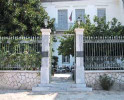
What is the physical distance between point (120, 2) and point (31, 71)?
13.7 metres

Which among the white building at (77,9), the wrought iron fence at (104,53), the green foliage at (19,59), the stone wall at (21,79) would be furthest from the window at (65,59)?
the stone wall at (21,79)

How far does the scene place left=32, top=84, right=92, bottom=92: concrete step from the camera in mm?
9000

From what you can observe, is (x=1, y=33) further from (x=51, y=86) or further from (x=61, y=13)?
(x=61, y=13)

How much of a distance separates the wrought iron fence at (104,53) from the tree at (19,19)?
513 cm

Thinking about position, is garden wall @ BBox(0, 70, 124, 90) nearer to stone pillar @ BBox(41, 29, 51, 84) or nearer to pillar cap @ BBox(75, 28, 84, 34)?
stone pillar @ BBox(41, 29, 51, 84)

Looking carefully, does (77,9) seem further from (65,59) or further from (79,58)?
(79,58)

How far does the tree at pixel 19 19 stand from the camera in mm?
13734

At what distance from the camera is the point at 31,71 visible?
9.52 m

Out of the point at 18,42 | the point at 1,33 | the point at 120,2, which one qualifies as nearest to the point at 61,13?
the point at 120,2

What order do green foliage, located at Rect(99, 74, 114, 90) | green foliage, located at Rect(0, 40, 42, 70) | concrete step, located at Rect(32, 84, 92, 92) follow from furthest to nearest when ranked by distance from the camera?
green foliage, located at Rect(0, 40, 42, 70), green foliage, located at Rect(99, 74, 114, 90), concrete step, located at Rect(32, 84, 92, 92)

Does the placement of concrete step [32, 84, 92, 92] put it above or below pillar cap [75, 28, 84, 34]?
below

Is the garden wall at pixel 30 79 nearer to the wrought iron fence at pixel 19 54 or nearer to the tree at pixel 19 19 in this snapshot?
the wrought iron fence at pixel 19 54

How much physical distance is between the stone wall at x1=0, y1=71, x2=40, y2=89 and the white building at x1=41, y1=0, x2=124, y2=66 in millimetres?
9352

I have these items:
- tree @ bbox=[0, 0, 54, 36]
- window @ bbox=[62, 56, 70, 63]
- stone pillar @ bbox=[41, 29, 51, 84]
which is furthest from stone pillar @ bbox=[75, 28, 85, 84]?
window @ bbox=[62, 56, 70, 63]
